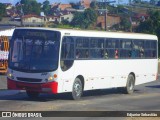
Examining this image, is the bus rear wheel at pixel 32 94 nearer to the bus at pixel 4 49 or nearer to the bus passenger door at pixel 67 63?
the bus passenger door at pixel 67 63

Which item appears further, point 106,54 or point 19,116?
point 106,54

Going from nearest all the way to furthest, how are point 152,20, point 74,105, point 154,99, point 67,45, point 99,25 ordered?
1. point 74,105
2. point 67,45
3. point 154,99
4. point 152,20
5. point 99,25

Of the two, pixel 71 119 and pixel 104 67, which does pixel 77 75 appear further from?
pixel 71 119

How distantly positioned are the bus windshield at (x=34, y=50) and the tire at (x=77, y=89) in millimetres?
1568

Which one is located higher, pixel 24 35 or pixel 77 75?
pixel 24 35

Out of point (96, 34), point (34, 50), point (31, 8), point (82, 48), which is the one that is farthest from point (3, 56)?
point (31, 8)

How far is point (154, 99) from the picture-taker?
2345cm

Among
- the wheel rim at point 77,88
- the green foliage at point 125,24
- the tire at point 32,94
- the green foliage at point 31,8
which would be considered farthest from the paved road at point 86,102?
the green foliage at point 31,8

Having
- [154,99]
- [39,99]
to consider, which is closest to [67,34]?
[39,99]

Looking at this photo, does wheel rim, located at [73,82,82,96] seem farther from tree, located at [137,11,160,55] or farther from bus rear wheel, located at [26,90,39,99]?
tree, located at [137,11,160,55]

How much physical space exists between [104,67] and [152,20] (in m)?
44.6

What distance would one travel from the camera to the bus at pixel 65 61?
2083 cm

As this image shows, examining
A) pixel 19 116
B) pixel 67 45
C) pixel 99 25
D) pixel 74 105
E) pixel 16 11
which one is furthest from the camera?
pixel 16 11

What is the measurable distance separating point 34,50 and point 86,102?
264cm
